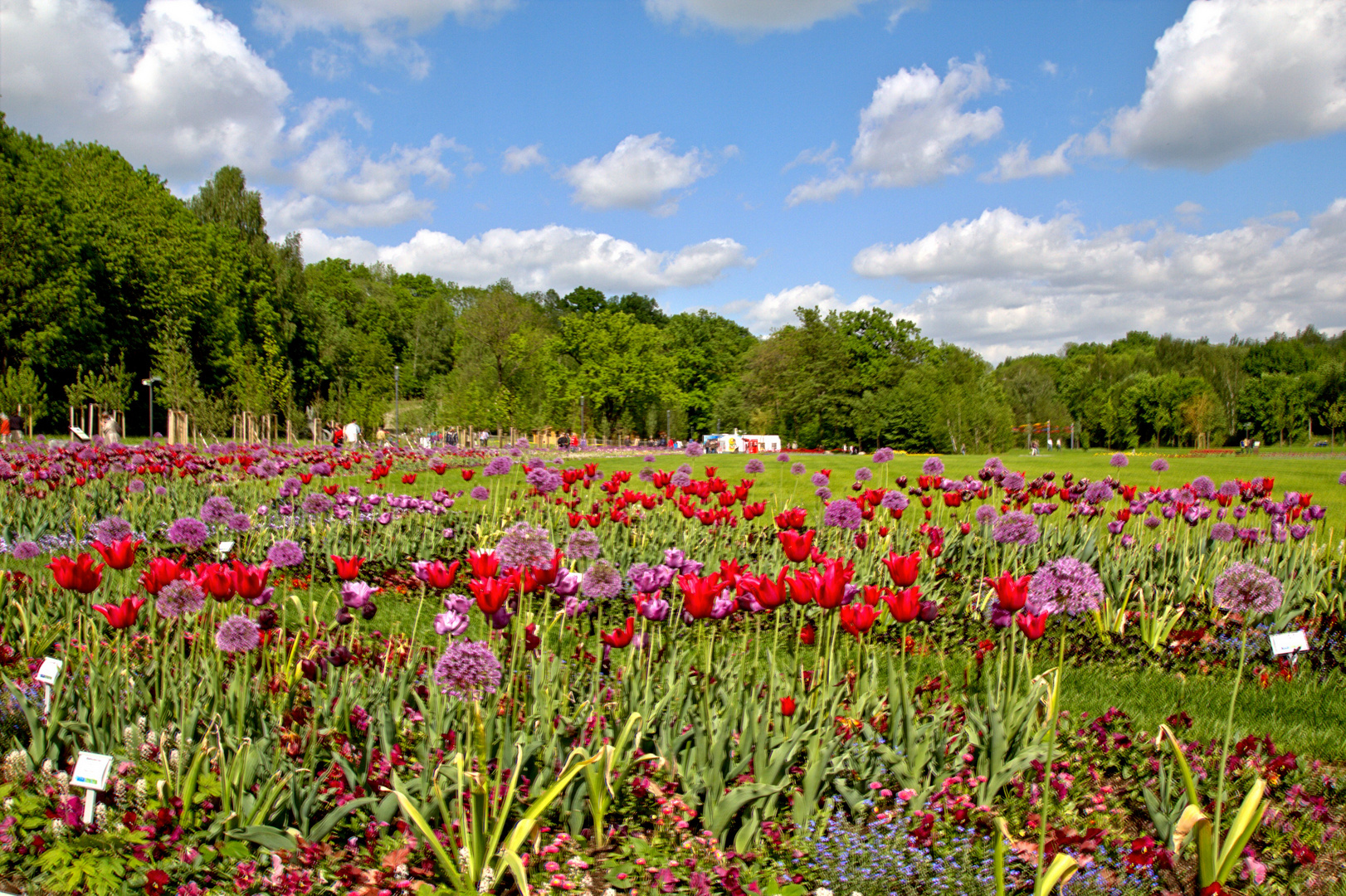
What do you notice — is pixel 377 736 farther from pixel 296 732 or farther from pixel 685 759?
pixel 685 759

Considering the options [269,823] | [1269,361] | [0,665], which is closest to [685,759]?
[269,823]

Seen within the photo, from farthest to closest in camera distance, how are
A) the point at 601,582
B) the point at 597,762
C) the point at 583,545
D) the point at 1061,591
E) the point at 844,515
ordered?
the point at 844,515, the point at 583,545, the point at 601,582, the point at 1061,591, the point at 597,762

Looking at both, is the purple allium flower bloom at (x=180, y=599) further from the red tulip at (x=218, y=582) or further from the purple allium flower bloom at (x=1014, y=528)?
the purple allium flower bloom at (x=1014, y=528)

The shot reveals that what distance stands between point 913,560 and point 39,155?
46906 mm

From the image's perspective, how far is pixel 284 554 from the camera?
162 inches

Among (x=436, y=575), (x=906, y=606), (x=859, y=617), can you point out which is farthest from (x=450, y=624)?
(x=906, y=606)

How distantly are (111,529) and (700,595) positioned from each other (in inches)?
150

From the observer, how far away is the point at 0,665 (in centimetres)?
400

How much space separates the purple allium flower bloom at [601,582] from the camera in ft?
11.9

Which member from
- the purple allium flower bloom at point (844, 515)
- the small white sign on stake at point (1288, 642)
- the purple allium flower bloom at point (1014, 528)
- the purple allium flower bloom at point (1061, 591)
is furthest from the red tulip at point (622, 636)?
the purple allium flower bloom at point (1014, 528)

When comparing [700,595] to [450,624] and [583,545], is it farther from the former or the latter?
[583,545]

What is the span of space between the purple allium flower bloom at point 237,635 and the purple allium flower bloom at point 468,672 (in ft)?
2.95

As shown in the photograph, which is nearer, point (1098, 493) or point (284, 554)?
point (284, 554)

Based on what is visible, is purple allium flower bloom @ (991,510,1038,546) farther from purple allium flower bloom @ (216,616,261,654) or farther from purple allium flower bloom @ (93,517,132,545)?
purple allium flower bloom @ (93,517,132,545)
